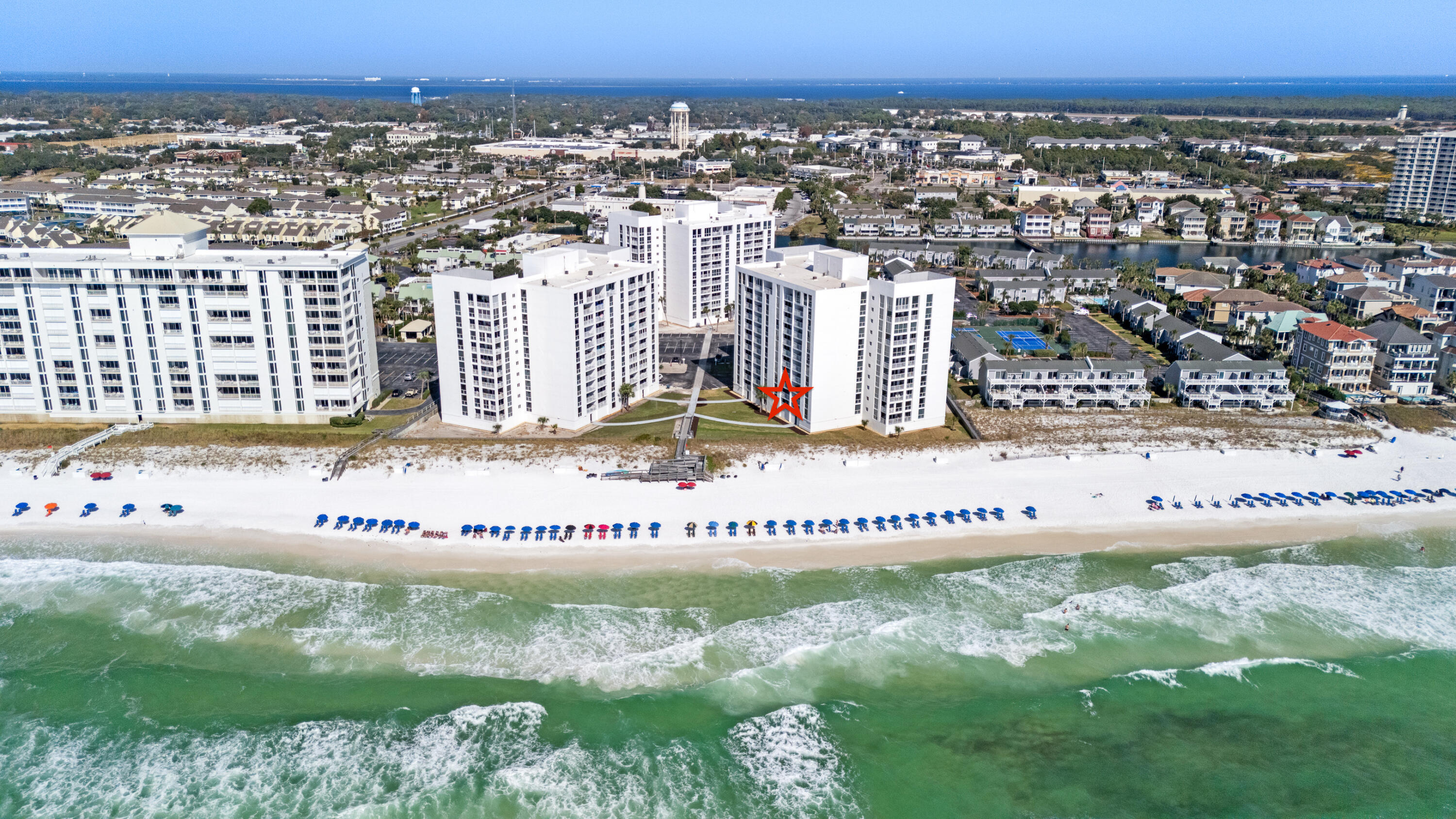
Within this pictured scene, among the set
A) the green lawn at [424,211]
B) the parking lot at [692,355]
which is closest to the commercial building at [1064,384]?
the parking lot at [692,355]

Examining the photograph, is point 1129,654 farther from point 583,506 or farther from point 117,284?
point 117,284

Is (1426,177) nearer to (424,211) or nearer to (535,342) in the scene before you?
(535,342)

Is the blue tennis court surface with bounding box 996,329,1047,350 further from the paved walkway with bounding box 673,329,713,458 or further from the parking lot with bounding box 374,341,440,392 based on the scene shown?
the parking lot with bounding box 374,341,440,392

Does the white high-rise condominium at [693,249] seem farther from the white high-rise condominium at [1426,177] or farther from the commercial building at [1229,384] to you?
the white high-rise condominium at [1426,177]

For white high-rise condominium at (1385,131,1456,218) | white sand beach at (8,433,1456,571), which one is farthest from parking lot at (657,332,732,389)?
white high-rise condominium at (1385,131,1456,218)

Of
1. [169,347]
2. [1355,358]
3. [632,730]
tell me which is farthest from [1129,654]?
[169,347]

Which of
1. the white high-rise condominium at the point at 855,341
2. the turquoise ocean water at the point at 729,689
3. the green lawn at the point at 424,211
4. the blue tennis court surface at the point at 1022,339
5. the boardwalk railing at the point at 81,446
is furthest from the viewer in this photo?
the green lawn at the point at 424,211

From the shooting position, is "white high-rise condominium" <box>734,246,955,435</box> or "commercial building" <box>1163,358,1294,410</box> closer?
"white high-rise condominium" <box>734,246,955,435</box>
